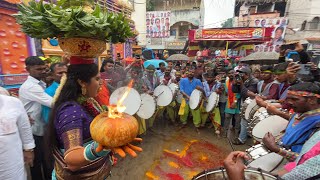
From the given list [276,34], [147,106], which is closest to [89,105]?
[147,106]

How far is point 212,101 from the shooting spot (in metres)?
5.29

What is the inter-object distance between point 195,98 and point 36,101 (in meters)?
4.23

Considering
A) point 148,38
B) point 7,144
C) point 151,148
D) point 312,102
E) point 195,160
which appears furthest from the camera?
point 148,38

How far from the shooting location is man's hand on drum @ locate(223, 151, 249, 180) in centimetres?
127


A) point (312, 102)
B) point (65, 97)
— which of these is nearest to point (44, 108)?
point (65, 97)

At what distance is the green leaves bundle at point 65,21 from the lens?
1353mm

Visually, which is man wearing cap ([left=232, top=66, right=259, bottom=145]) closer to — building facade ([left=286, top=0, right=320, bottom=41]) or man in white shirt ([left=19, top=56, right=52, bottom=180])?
man in white shirt ([left=19, top=56, right=52, bottom=180])

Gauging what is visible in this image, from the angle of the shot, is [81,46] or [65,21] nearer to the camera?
[65,21]

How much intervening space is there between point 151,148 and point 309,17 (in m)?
27.1

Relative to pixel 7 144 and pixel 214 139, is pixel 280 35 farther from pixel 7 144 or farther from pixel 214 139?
pixel 7 144

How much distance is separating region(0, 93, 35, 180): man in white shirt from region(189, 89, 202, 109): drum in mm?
4306

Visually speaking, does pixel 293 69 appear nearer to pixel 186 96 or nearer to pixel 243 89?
pixel 243 89

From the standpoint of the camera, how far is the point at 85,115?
1.44 meters

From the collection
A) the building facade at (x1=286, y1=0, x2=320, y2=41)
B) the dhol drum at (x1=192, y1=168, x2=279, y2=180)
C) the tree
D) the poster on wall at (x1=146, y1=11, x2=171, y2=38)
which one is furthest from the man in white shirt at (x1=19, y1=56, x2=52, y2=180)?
the tree
